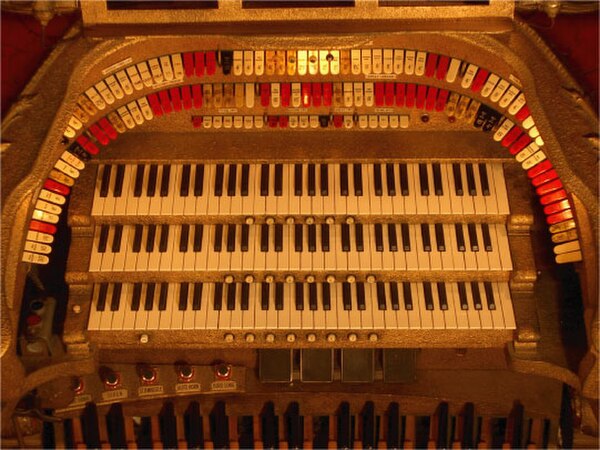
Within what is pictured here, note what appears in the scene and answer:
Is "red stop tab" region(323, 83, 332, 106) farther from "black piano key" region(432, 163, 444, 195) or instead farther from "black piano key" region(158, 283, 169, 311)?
"black piano key" region(158, 283, 169, 311)

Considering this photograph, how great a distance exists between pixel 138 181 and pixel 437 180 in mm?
1667

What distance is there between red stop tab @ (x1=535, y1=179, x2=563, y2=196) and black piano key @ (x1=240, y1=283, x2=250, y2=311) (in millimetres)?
1632

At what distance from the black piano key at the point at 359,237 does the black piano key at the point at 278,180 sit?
458 millimetres

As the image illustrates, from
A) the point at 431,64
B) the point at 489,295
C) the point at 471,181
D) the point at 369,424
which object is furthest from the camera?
the point at 369,424

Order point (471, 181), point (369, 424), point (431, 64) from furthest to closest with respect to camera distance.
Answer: point (369, 424) < point (471, 181) < point (431, 64)

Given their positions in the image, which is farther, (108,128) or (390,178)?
(390,178)

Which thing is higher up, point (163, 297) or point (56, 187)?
point (56, 187)

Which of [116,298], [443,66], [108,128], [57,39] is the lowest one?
[116,298]

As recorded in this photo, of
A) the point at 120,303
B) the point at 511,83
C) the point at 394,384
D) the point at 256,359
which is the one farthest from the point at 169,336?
the point at 511,83

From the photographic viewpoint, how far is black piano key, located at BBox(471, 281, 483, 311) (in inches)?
179

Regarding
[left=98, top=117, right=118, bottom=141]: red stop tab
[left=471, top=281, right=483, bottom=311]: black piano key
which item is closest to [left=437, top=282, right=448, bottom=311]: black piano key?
[left=471, top=281, right=483, bottom=311]: black piano key

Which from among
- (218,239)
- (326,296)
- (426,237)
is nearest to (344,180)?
(426,237)

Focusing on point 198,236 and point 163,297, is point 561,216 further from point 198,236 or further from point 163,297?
point 163,297

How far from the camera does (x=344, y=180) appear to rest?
15.4ft
